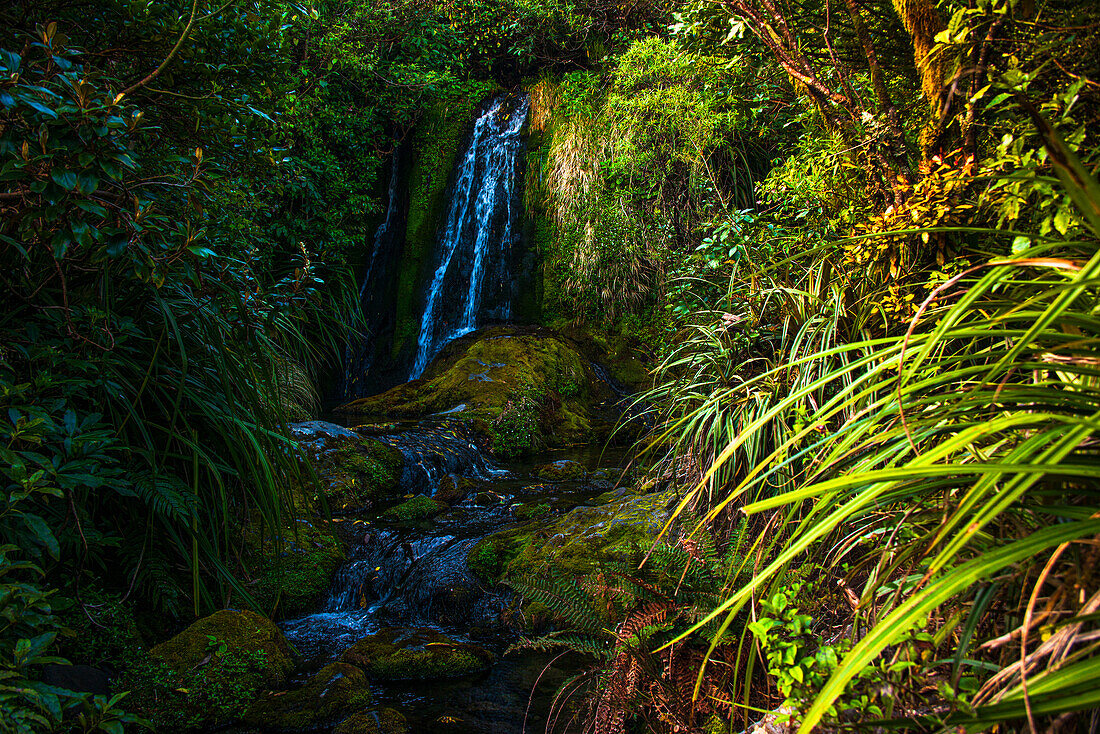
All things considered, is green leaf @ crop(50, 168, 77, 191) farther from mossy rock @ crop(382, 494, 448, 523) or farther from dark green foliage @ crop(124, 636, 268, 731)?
mossy rock @ crop(382, 494, 448, 523)

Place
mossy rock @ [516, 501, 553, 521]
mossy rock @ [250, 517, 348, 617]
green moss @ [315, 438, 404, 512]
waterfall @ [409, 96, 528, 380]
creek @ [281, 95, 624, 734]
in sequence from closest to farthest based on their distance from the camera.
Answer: creek @ [281, 95, 624, 734]
mossy rock @ [250, 517, 348, 617]
mossy rock @ [516, 501, 553, 521]
green moss @ [315, 438, 404, 512]
waterfall @ [409, 96, 528, 380]

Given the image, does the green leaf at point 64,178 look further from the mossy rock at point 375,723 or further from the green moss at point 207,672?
the mossy rock at point 375,723

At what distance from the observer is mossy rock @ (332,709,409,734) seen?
2.61m

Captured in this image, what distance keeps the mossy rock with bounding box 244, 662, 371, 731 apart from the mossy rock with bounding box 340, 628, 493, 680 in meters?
0.18

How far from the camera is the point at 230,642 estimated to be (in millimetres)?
2908

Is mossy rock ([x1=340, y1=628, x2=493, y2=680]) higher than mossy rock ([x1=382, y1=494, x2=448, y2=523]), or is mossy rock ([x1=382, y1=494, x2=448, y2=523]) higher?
mossy rock ([x1=382, y1=494, x2=448, y2=523])

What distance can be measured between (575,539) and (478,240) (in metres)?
7.94

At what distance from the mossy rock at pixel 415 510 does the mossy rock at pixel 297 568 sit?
2.22 feet

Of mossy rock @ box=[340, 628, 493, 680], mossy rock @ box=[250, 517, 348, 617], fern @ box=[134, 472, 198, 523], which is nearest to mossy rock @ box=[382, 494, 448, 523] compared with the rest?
mossy rock @ box=[250, 517, 348, 617]

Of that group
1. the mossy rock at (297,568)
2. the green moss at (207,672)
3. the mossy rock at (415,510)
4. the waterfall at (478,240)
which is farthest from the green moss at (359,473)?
the waterfall at (478,240)

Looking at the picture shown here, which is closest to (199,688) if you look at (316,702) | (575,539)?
(316,702)

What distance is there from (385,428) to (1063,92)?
6274mm

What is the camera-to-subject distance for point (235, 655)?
2871mm

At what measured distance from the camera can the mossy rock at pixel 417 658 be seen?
10.3ft
